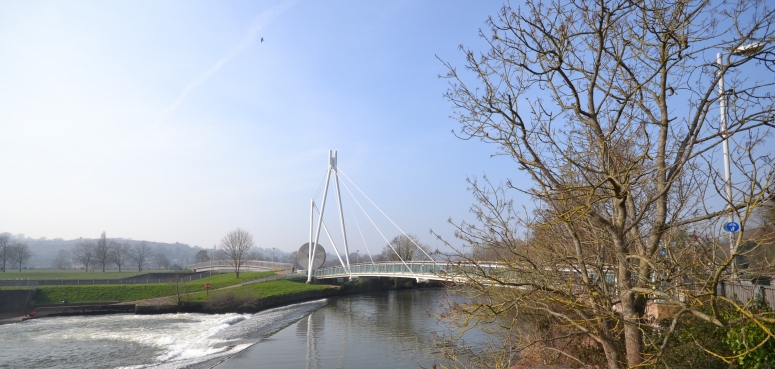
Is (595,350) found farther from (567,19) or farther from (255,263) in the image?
(255,263)

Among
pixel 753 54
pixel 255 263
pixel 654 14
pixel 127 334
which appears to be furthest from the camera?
pixel 255 263

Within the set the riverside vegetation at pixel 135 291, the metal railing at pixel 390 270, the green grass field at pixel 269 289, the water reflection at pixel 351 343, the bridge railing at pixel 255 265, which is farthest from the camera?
the bridge railing at pixel 255 265

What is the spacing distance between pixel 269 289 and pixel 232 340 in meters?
16.0

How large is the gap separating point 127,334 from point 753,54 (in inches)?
957

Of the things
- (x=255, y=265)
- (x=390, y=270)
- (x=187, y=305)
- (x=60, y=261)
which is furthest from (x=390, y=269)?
(x=60, y=261)

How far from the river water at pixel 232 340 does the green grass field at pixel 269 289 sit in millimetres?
3413

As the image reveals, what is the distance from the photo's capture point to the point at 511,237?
6320 mm

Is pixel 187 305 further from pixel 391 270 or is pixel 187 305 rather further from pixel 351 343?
pixel 351 343

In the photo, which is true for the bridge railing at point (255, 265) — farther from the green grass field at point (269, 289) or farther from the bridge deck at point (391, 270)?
the green grass field at point (269, 289)

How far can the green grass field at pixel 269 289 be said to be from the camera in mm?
32719

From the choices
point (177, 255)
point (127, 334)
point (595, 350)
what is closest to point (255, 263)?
point (127, 334)

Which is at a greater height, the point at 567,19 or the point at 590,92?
the point at 567,19

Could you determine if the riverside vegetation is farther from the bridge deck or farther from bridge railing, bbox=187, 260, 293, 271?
bridge railing, bbox=187, 260, 293, 271

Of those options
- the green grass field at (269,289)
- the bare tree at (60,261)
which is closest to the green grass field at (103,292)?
the green grass field at (269,289)
